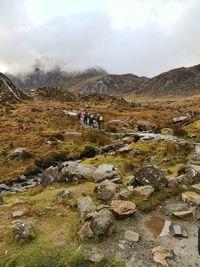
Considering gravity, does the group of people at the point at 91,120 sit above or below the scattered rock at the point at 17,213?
below

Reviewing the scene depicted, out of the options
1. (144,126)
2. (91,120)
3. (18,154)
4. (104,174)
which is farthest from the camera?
(91,120)

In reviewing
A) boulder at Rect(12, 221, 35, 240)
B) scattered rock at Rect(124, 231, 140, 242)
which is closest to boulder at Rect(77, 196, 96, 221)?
scattered rock at Rect(124, 231, 140, 242)

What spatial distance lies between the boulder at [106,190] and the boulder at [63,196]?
1.28 m

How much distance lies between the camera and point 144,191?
18406 millimetres

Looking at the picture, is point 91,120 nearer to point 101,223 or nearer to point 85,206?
point 85,206

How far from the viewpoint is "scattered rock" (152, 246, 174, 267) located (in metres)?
13.7

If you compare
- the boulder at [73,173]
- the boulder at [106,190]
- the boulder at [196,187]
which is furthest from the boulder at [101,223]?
the boulder at [73,173]

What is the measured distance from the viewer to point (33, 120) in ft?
205

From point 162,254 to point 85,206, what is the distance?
4.49 m

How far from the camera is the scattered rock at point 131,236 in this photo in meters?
15.1

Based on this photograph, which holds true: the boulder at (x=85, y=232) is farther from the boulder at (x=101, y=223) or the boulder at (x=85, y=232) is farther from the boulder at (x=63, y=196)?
the boulder at (x=63, y=196)

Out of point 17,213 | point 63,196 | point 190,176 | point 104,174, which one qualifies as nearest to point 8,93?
point 104,174

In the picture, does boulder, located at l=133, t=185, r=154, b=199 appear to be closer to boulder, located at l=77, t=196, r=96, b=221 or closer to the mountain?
boulder, located at l=77, t=196, r=96, b=221

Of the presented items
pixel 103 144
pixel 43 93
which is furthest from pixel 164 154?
pixel 43 93
